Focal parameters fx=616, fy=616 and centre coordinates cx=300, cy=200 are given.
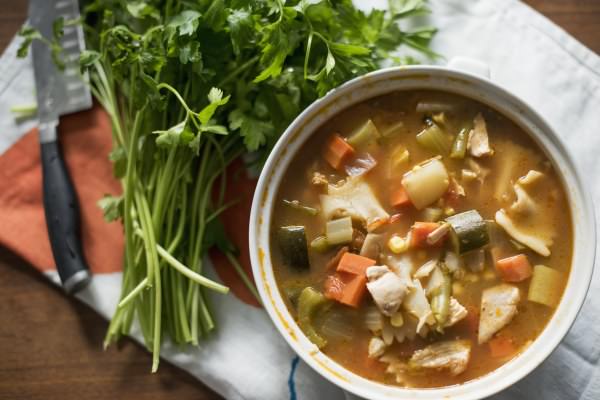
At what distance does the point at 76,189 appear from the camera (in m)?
2.72

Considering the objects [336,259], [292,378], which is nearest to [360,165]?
[336,259]

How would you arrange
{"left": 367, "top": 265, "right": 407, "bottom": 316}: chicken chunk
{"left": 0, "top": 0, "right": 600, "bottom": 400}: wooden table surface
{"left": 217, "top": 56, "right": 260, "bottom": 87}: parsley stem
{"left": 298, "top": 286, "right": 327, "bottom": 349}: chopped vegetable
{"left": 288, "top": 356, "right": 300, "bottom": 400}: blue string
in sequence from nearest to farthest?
1. {"left": 367, "top": 265, "right": 407, "bottom": 316}: chicken chunk
2. {"left": 298, "top": 286, "right": 327, "bottom": 349}: chopped vegetable
3. {"left": 217, "top": 56, "right": 260, "bottom": 87}: parsley stem
4. {"left": 288, "top": 356, "right": 300, "bottom": 400}: blue string
5. {"left": 0, "top": 0, "right": 600, "bottom": 400}: wooden table surface

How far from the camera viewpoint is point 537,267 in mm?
2137

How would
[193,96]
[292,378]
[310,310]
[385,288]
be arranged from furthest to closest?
[292,378] < [193,96] < [310,310] < [385,288]

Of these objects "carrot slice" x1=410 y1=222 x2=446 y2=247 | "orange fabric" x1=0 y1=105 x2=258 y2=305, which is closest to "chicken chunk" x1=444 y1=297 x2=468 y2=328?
"carrot slice" x1=410 y1=222 x2=446 y2=247

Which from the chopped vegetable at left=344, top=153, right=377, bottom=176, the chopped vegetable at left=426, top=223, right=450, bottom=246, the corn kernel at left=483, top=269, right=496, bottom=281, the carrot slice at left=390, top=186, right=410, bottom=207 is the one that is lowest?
the corn kernel at left=483, top=269, right=496, bottom=281

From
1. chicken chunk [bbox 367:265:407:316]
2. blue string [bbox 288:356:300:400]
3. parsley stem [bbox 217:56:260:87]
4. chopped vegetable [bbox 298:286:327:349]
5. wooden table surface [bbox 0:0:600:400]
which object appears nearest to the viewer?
chicken chunk [bbox 367:265:407:316]

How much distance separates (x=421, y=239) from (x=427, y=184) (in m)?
0.19

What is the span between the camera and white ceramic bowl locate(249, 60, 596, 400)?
6.84 feet

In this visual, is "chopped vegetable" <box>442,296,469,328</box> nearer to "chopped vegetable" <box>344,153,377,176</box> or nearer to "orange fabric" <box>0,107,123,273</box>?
"chopped vegetable" <box>344,153,377,176</box>

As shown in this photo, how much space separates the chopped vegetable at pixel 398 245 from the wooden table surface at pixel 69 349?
41.2 inches

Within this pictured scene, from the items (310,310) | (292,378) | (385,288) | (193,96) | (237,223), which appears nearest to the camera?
(385,288)

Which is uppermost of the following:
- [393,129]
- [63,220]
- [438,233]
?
[393,129]

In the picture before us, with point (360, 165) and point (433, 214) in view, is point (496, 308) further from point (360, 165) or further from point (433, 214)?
point (360, 165)
